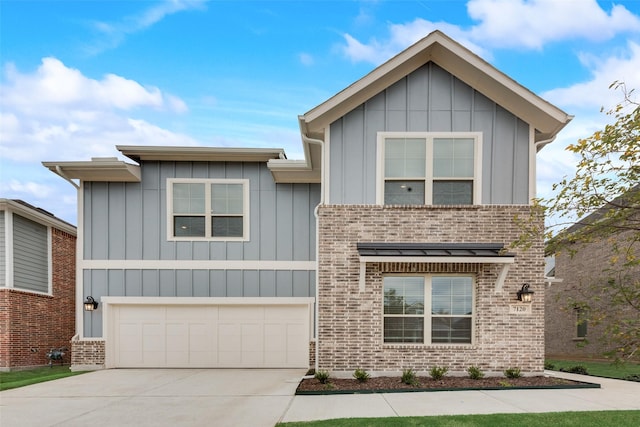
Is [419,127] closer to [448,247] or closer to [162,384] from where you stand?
[448,247]

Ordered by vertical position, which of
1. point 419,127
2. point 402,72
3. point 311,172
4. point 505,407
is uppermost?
point 402,72

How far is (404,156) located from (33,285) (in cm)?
1188

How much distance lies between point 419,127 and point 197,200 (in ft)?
21.1

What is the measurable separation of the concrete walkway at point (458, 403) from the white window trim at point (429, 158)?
148 inches

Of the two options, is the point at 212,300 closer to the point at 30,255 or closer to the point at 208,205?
the point at 208,205

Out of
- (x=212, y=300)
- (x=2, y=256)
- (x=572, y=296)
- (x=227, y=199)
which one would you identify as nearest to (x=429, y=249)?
(x=227, y=199)

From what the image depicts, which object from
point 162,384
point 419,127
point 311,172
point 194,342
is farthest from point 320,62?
point 162,384

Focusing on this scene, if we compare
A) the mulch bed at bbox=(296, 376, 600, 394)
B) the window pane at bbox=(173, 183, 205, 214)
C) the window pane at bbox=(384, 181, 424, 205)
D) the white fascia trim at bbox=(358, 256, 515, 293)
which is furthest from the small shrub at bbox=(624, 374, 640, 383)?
the window pane at bbox=(173, 183, 205, 214)

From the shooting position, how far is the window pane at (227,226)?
11.1 m

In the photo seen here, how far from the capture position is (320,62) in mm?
23328

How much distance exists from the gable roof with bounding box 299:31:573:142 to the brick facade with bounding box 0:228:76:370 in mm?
10010

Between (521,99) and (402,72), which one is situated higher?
(402,72)

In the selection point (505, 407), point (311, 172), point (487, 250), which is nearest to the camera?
point (505, 407)

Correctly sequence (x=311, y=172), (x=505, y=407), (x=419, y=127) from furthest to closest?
(x=311, y=172) → (x=419, y=127) → (x=505, y=407)
